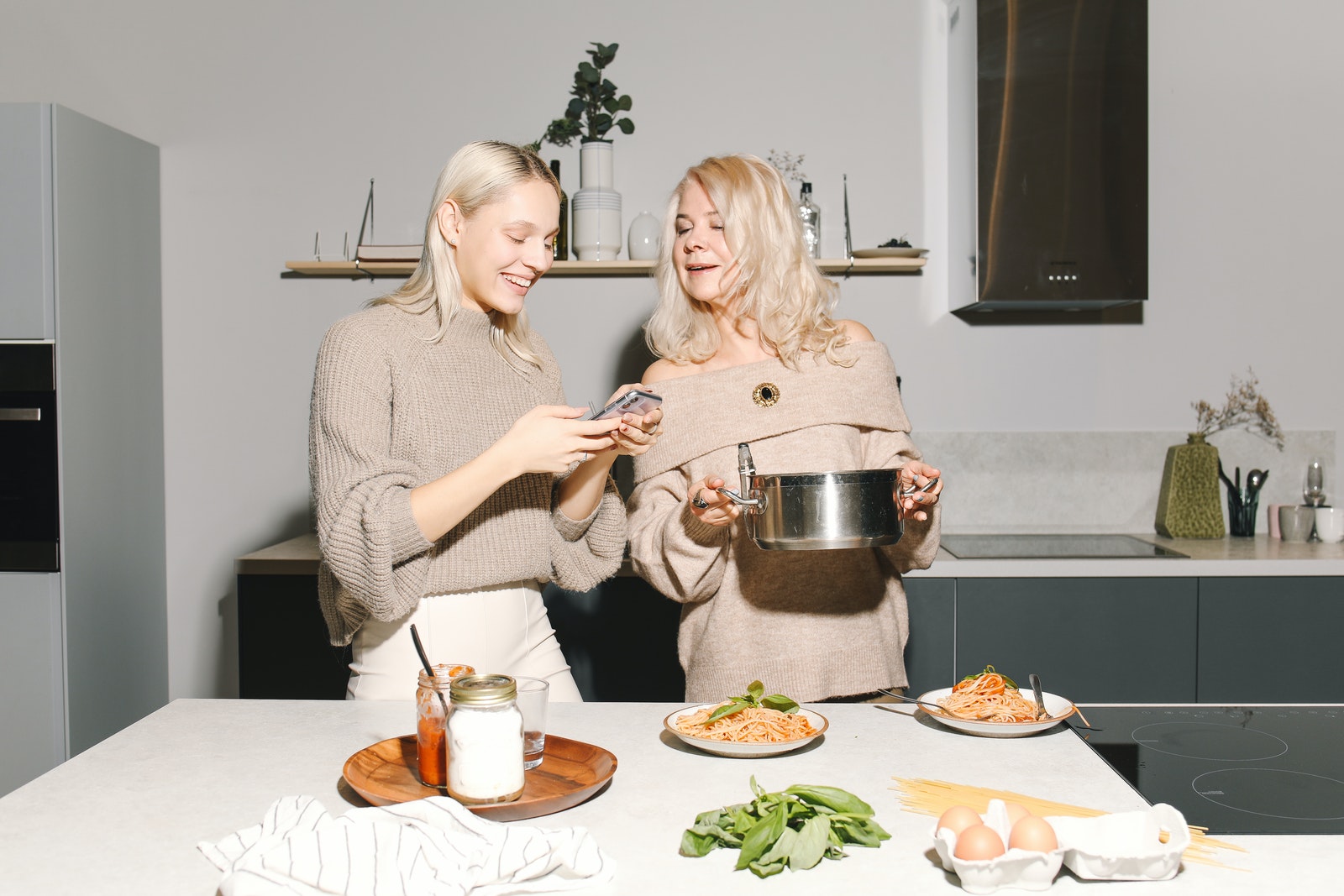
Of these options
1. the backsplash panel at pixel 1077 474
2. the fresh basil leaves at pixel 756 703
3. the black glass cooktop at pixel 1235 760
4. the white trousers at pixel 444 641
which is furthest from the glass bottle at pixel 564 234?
the black glass cooktop at pixel 1235 760

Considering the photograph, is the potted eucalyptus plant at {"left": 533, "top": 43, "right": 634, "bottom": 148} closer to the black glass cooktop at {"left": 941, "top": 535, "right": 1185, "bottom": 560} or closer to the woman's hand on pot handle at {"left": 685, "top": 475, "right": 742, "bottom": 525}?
the black glass cooktop at {"left": 941, "top": 535, "right": 1185, "bottom": 560}

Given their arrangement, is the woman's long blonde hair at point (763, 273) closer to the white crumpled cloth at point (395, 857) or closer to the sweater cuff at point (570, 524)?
the sweater cuff at point (570, 524)

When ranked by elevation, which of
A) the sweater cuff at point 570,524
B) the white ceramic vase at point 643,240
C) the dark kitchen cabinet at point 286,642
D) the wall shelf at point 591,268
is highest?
the white ceramic vase at point 643,240

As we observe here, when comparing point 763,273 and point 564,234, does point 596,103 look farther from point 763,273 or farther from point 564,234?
point 763,273

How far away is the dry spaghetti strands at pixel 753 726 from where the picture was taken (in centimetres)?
125

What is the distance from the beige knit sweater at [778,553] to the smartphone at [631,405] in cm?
37

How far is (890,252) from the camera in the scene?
2.93 meters

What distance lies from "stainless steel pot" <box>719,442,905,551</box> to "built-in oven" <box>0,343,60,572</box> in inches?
79.4

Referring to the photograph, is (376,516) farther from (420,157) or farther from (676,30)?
(676,30)

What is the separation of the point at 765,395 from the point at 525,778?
0.94 m

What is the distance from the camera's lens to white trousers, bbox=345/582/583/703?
5.19 ft

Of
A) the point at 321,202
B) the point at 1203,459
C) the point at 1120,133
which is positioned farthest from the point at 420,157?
the point at 1203,459

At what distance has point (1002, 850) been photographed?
2.96ft

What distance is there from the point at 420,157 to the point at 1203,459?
2.36 meters
